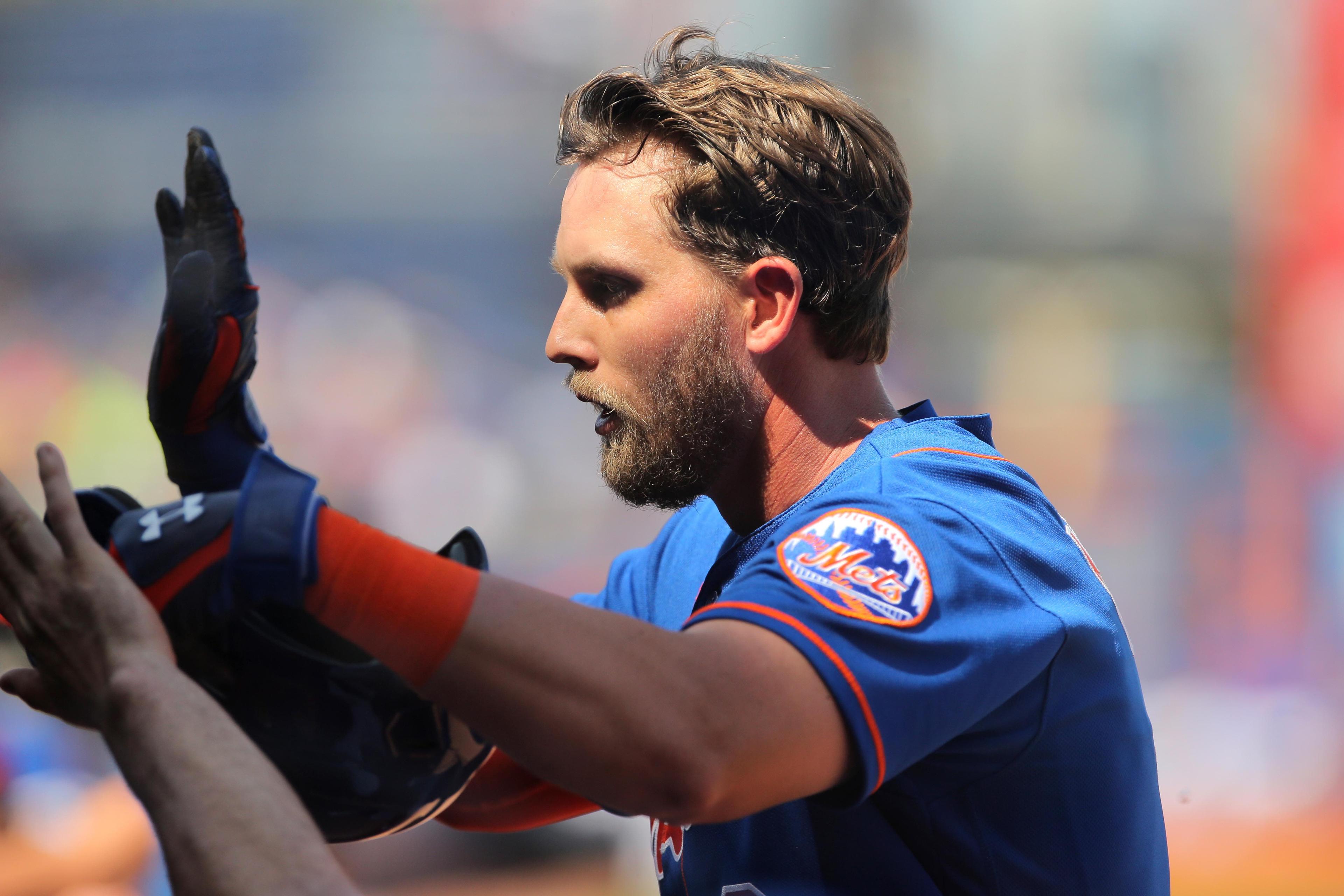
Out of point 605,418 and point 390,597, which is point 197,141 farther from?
point 605,418

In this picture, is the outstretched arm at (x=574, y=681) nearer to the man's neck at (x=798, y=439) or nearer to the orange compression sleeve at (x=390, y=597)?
the orange compression sleeve at (x=390, y=597)

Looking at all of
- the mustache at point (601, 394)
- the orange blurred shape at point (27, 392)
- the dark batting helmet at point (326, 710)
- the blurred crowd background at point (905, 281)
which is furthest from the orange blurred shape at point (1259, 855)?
the orange blurred shape at point (27, 392)

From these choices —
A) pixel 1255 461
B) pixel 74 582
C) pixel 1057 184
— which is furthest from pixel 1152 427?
pixel 74 582

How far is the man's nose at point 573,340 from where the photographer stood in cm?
139

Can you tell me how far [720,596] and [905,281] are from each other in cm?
319

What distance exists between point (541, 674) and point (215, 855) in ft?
0.90

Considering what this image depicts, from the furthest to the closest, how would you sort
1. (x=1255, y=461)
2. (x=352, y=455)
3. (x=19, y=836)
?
1. (x=1255, y=461)
2. (x=352, y=455)
3. (x=19, y=836)

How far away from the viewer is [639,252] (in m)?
1.39

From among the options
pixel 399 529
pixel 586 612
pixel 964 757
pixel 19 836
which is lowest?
pixel 19 836

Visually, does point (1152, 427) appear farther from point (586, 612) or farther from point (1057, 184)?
point (586, 612)

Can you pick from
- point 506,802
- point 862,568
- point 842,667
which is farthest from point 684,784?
point 506,802

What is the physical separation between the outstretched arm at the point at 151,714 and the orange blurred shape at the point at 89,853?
105 inches

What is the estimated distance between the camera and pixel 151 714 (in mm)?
804

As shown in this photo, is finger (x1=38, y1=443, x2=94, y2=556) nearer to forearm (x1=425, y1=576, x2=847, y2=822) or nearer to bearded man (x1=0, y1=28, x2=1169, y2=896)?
bearded man (x1=0, y1=28, x2=1169, y2=896)
